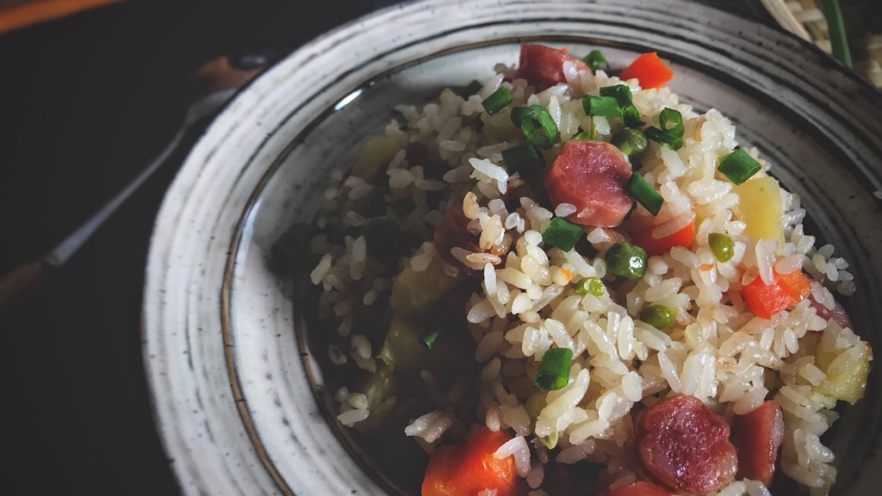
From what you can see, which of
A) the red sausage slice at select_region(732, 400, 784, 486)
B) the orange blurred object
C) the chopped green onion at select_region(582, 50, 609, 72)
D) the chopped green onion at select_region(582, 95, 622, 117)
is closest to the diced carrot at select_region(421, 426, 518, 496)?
the red sausage slice at select_region(732, 400, 784, 486)

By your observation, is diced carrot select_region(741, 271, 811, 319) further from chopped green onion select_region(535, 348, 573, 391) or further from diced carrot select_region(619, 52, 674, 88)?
diced carrot select_region(619, 52, 674, 88)

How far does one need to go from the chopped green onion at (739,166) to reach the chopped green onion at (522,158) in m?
0.59

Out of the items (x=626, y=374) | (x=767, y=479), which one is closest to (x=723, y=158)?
(x=626, y=374)

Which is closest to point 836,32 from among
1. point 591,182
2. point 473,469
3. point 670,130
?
point 670,130

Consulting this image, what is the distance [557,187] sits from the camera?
212 cm

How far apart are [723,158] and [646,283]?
51 cm

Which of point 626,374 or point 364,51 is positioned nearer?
point 626,374

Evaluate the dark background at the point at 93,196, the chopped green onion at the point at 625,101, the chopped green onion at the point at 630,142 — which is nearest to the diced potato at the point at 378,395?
the dark background at the point at 93,196

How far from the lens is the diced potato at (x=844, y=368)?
2047 millimetres

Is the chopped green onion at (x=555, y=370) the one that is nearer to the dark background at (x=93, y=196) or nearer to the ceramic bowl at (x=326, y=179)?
the ceramic bowl at (x=326, y=179)

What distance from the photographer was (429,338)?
7.13ft

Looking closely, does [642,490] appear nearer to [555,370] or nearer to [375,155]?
[555,370]

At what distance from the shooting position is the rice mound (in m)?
2.02

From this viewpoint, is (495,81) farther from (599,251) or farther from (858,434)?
(858,434)
